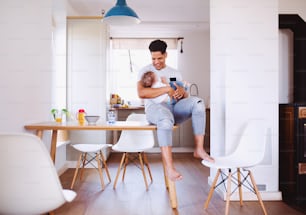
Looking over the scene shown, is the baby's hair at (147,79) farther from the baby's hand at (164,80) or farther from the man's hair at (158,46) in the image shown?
the man's hair at (158,46)

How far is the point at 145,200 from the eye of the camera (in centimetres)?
274

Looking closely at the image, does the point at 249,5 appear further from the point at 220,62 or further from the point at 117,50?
the point at 117,50

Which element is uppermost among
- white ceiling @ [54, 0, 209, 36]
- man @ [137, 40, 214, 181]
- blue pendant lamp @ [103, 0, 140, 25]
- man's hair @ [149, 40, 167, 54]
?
white ceiling @ [54, 0, 209, 36]

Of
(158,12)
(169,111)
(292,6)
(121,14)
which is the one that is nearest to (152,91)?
(169,111)

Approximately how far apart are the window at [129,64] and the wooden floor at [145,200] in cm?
247

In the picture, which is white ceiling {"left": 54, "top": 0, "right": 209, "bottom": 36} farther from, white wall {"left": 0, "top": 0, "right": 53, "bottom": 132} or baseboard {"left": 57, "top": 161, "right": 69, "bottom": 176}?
Result: baseboard {"left": 57, "top": 161, "right": 69, "bottom": 176}

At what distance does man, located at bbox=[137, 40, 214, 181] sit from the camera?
7.53ft

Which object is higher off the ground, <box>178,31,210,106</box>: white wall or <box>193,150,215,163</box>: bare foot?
<box>178,31,210,106</box>: white wall

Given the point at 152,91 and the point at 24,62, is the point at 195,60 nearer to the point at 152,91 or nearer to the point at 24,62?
the point at 152,91

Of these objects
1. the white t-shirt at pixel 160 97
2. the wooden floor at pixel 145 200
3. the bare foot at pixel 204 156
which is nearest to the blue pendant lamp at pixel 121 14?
A: the white t-shirt at pixel 160 97

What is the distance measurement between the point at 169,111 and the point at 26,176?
1.33 meters

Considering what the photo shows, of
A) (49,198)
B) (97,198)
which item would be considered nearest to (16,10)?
(49,198)

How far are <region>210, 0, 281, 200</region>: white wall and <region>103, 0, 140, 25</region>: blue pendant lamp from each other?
0.87 meters

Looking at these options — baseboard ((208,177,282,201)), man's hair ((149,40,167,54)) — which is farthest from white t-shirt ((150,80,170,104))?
baseboard ((208,177,282,201))
